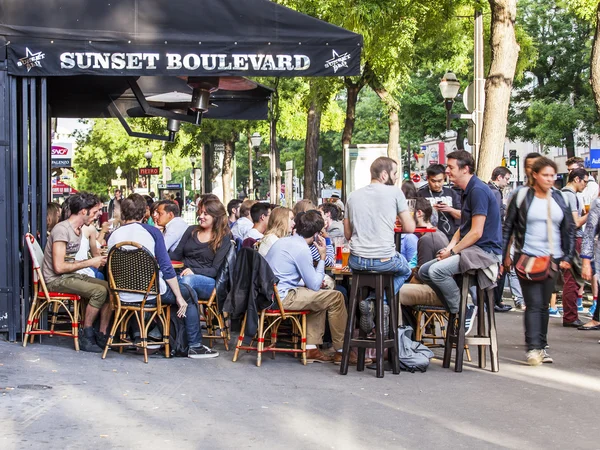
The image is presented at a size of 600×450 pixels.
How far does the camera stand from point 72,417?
22.6 ft

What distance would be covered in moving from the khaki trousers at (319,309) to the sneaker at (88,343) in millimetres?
1989

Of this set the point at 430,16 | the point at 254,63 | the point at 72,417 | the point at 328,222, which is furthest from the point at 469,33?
the point at 72,417

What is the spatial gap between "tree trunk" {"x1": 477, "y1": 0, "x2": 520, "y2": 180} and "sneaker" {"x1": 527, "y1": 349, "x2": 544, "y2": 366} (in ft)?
23.6

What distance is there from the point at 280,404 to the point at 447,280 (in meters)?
2.24

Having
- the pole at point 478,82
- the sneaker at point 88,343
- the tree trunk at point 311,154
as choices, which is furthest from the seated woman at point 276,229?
the tree trunk at point 311,154

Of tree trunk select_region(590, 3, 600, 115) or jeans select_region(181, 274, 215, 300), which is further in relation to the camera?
tree trunk select_region(590, 3, 600, 115)

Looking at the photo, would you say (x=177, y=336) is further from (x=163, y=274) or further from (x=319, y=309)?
(x=319, y=309)

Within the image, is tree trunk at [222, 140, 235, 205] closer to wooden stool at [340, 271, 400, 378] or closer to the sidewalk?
the sidewalk

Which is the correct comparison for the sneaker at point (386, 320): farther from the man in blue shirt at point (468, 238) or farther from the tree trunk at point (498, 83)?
the tree trunk at point (498, 83)

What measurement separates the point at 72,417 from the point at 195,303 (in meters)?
3.25

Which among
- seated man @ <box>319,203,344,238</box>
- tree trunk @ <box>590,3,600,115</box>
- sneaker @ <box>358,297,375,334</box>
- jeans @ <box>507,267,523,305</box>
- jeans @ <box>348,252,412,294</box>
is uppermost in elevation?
tree trunk @ <box>590,3,600,115</box>

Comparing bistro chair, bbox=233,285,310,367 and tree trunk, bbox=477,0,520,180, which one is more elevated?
tree trunk, bbox=477,0,520,180

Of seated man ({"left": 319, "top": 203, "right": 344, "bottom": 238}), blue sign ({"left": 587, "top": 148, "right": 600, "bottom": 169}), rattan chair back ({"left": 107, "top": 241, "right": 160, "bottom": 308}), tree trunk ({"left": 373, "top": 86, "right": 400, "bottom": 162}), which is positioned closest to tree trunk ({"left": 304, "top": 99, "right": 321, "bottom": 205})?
tree trunk ({"left": 373, "top": 86, "right": 400, "bottom": 162})

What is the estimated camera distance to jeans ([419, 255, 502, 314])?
899 cm
